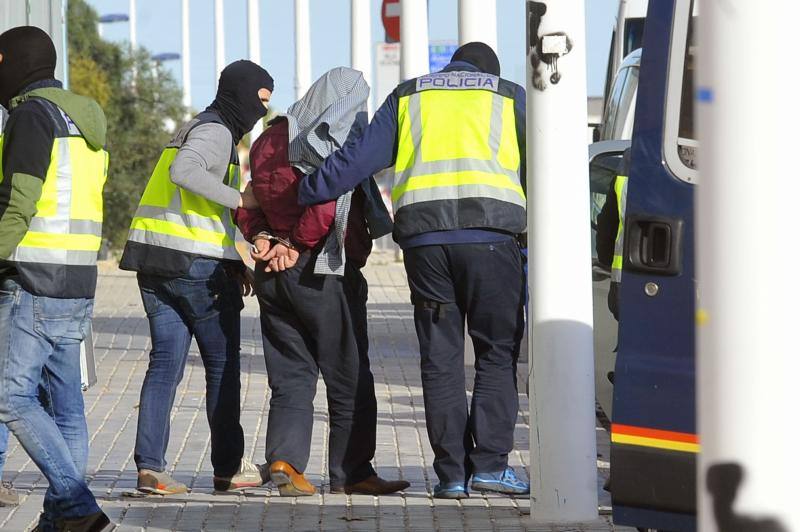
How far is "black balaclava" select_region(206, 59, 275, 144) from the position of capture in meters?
6.96

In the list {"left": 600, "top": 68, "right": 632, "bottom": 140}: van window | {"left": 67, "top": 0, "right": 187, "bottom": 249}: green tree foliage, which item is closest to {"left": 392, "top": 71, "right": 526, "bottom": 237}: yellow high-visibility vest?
{"left": 600, "top": 68, "right": 632, "bottom": 140}: van window

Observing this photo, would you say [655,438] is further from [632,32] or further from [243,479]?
[632,32]

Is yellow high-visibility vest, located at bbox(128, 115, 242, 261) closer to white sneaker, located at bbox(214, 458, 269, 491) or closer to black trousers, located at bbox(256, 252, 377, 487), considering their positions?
black trousers, located at bbox(256, 252, 377, 487)

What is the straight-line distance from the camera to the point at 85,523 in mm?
5777

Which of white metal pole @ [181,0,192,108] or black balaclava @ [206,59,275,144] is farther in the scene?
white metal pole @ [181,0,192,108]

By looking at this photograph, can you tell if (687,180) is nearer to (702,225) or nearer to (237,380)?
(702,225)

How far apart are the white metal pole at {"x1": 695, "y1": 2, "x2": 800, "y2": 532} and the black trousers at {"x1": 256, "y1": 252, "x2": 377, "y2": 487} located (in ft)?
14.4

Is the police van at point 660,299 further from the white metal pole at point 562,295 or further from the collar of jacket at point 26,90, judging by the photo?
the collar of jacket at point 26,90

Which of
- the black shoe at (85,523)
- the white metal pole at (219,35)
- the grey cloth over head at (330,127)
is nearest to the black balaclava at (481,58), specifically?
the grey cloth over head at (330,127)

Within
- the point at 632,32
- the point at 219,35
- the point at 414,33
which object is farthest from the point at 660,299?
the point at 219,35

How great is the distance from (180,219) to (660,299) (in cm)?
286

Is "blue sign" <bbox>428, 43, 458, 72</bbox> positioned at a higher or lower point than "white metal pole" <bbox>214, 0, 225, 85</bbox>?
lower

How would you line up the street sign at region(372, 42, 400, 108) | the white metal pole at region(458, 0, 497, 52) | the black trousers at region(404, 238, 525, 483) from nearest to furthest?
the black trousers at region(404, 238, 525, 483)
the white metal pole at region(458, 0, 497, 52)
the street sign at region(372, 42, 400, 108)

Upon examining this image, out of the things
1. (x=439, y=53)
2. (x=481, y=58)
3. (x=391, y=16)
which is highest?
(x=391, y=16)
